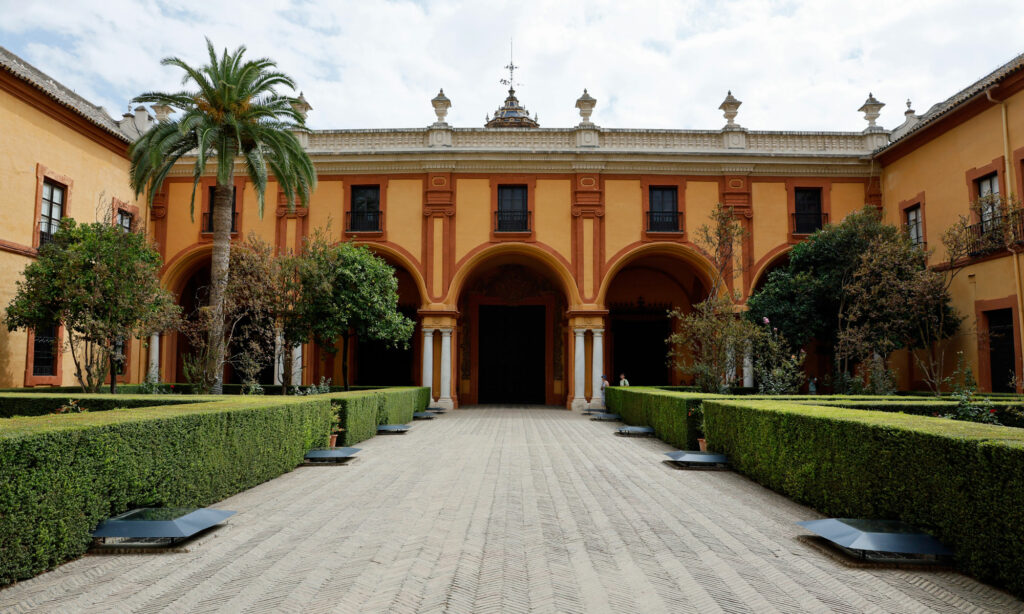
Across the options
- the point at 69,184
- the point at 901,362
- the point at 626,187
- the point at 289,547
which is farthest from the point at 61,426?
the point at 901,362

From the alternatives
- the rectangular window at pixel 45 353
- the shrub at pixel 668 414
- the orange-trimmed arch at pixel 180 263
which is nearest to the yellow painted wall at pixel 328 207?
the orange-trimmed arch at pixel 180 263

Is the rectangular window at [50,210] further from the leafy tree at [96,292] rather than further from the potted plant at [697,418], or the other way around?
the potted plant at [697,418]

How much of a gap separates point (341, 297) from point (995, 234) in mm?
16155

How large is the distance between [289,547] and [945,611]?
169 inches

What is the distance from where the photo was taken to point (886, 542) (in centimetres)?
446

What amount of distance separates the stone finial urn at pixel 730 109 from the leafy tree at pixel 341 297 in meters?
12.9

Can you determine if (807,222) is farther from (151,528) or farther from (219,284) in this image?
(151,528)

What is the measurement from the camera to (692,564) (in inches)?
173

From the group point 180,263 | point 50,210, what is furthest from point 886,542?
point 180,263

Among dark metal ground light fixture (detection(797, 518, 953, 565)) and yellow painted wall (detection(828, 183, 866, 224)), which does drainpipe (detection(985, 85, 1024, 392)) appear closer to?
yellow painted wall (detection(828, 183, 866, 224))

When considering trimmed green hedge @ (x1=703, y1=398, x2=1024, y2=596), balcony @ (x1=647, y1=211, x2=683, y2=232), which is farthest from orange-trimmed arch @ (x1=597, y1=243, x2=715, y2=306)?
trimmed green hedge @ (x1=703, y1=398, x2=1024, y2=596)

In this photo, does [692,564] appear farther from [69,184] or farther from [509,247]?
[69,184]

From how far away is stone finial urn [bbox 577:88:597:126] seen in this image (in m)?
21.7

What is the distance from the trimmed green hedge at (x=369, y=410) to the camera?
35.7 feet
